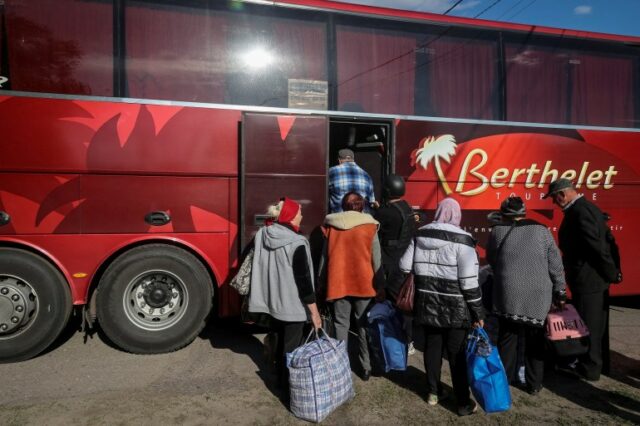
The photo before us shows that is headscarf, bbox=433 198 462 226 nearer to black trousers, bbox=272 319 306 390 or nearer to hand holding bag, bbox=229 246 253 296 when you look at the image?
black trousers, bbox=272 319 306 390

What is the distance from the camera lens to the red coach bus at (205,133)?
182 inches

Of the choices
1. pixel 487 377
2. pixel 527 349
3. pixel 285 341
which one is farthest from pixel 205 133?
pixel 527 349

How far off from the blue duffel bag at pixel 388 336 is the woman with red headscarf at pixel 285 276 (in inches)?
26.2

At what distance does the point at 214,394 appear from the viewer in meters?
3.98

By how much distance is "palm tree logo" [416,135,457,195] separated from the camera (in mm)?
5559

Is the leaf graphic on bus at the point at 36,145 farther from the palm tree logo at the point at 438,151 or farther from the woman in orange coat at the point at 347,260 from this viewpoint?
the palm tree logo at the point at 438,151

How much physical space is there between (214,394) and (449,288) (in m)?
2.18

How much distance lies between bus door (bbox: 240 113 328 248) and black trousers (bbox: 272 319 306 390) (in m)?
1.35

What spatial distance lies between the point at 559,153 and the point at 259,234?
4.25 m

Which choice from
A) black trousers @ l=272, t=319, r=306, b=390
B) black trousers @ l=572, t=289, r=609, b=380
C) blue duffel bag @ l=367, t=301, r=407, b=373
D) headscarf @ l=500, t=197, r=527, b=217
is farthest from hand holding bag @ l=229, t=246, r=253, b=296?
black trousers @ l=572, t=289, r=609, b=380

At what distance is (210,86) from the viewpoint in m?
5.04

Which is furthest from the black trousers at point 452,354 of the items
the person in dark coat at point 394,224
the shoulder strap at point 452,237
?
the person in dark coat at point 394,224

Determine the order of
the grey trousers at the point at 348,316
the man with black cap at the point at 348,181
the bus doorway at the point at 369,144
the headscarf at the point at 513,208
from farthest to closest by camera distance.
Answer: the bus doorway at the point at 369,144 → the man with black cap at the point at 348,181 → the grey trousers at the point at 348,316 → the headscarf at the point at 513,208

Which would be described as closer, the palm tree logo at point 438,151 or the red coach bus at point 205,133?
the red coach bus at point 205,133
